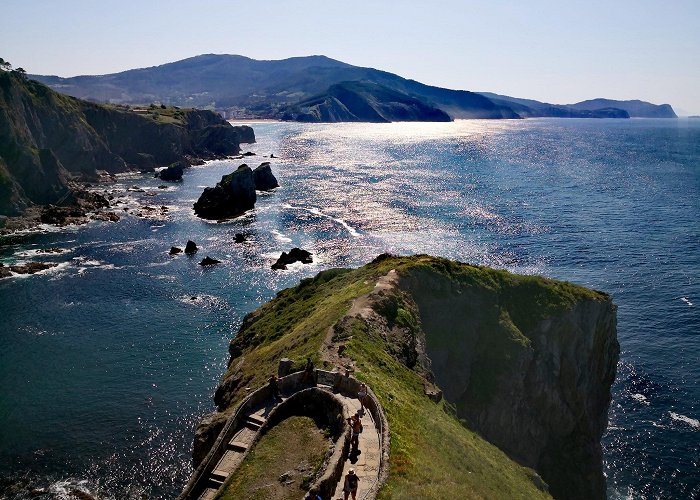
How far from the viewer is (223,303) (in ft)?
286

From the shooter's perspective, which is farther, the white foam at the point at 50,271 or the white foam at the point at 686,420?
the white foam at the point at 50,271

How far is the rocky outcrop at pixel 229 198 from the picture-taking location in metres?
145

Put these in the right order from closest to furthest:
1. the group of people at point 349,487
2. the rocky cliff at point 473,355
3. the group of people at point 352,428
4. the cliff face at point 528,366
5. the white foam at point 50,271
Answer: the group of people at point 349,487 → the group of people at point 352,428 → the rocky cliff at point 473,355 → the cliff face at point 528,366 → the white foam at point 50,271

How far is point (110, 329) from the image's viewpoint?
257ft

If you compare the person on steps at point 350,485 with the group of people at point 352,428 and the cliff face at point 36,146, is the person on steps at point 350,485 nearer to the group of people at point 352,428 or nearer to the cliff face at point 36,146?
the group of people at point 352,428

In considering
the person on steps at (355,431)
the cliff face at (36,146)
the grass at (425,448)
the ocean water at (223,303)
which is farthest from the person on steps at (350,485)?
the cliff face at (36,146)

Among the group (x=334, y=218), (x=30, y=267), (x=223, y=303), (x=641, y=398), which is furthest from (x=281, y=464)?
(x=334, y=218)

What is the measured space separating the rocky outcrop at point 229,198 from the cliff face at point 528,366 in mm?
95791

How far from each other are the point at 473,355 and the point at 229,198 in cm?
10359

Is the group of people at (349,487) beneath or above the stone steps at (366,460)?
above

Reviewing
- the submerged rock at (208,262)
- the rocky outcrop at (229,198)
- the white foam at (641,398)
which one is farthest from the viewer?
the rocky outcrop at (229,198)

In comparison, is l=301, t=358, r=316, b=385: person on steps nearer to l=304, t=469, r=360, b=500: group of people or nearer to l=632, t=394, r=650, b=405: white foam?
l=304, t=469, r=360, b=500: group of people

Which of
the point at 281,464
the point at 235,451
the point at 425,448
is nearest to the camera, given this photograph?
the point at 281,464

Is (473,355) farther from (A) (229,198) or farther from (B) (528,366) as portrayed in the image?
(A) (229,198)
